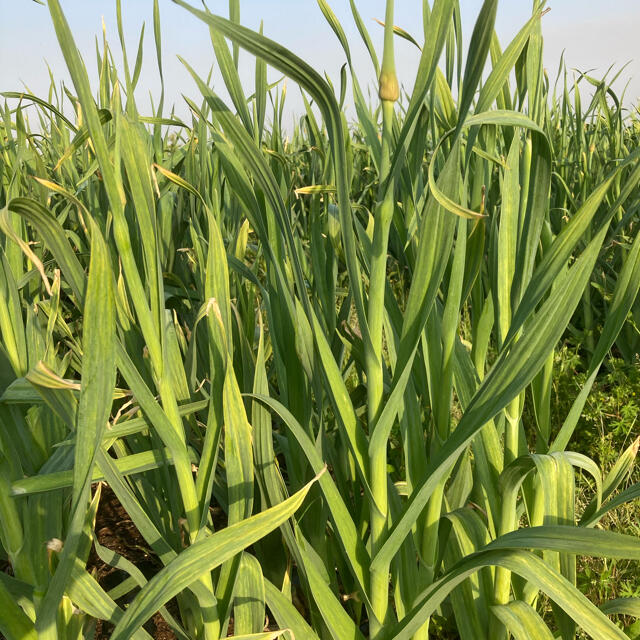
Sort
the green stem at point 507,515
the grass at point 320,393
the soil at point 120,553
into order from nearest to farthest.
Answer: the grass at point 320,393, the green stem at point 507,515, the soil at point 120,553

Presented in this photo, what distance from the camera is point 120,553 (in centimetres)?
121

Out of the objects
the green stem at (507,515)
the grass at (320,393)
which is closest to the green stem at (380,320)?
the grass at (320,393)

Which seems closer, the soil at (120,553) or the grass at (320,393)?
the grass at (320,393)

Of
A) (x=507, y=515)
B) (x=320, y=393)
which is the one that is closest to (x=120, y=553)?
(x=320, y=393)

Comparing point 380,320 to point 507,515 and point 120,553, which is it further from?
point 120,553

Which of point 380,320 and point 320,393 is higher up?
point 380,320

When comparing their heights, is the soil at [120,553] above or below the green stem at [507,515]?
below

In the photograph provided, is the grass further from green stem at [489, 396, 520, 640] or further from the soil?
the soil

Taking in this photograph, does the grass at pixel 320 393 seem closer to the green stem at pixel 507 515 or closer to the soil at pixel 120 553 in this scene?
the green stem at pixel 507 515

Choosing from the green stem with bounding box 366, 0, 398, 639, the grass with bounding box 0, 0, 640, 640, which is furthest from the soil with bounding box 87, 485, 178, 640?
the green stem with bounding box 366, 0, 398, 639

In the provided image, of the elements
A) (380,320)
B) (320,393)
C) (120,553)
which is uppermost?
(380,320)

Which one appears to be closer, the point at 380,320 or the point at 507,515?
the point at 380,320

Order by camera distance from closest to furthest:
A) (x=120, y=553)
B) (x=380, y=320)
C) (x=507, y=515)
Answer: (x=380, y=320) → (x=507, y=515) → (x=120, y=553)

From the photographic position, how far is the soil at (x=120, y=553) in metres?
1.02
